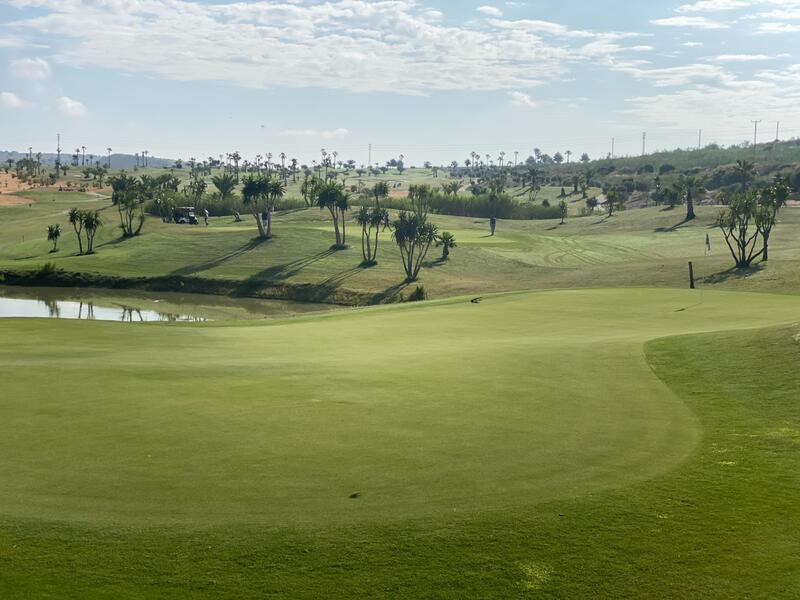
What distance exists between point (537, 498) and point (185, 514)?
21.8ft

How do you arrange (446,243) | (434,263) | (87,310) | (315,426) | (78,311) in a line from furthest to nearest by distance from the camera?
(446,243) < (434,263) < (87,310) < (78,311) < (315,426)

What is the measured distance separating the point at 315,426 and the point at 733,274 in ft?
235

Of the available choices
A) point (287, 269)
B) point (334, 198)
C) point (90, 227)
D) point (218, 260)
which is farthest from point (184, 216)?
point (287, 269)

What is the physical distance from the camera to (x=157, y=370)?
27.8m

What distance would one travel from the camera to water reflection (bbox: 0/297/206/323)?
73.8 metres

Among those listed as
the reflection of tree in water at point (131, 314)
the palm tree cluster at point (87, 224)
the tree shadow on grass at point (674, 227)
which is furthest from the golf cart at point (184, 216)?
the tree shadow on grass at point (674, 227)

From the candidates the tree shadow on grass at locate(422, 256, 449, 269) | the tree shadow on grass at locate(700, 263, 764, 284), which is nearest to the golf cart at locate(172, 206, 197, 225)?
the tree shadow on grass at locate(422, 256, 449, 269)

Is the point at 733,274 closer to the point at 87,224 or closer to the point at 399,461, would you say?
the point at 399,461

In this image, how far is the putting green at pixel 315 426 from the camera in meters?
16.0

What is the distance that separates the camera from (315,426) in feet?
68.2

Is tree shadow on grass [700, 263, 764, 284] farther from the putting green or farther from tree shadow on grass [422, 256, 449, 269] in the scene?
the putting green

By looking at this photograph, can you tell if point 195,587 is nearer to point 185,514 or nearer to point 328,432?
point 185,514

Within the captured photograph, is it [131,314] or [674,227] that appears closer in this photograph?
[131,314]

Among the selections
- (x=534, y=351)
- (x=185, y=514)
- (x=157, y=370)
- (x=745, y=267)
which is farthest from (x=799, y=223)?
(x=185, y=514)
